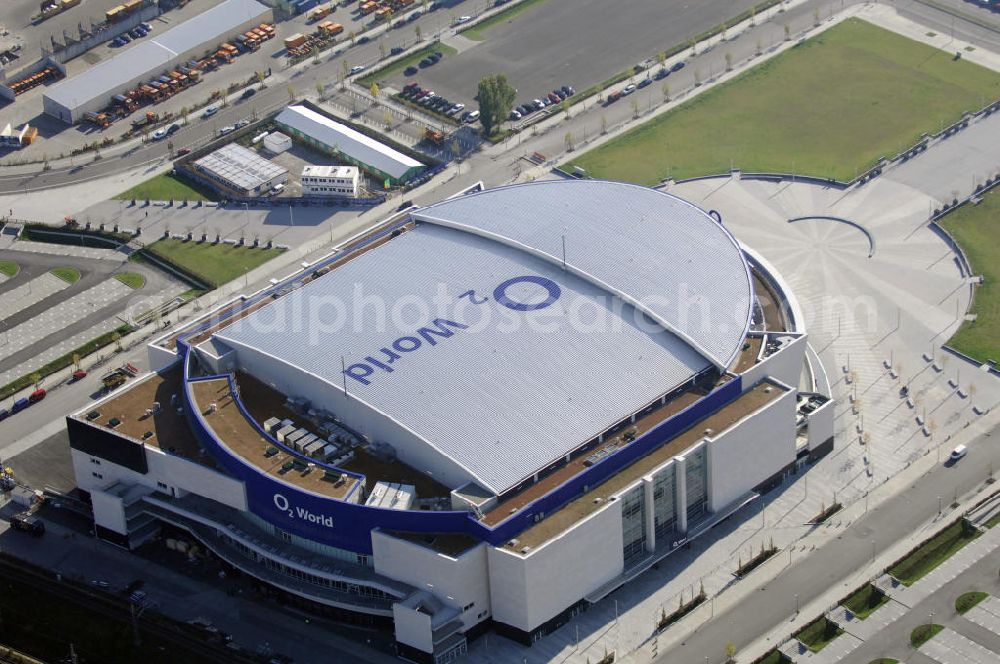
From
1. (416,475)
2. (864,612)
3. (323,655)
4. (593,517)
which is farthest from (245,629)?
(864,612)

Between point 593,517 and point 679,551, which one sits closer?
point 593,517

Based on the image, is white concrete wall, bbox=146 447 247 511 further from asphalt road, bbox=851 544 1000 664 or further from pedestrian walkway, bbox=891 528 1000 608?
pedestrian walkway, bbox=891 528 1000 608

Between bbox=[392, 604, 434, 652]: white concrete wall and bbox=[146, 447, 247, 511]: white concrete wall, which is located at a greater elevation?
bbox=[146, 447, 247, 511]: white concrete wall

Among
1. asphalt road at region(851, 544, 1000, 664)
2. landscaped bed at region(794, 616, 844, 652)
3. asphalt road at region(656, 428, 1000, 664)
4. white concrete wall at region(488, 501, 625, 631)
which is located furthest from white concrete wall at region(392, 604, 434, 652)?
asphalt road at region(851, 544, 1000, 664)

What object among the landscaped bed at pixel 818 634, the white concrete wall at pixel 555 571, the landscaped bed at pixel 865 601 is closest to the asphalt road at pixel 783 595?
the landscaped bed at pixel 865 601

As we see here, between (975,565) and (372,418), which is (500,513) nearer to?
(372,418)

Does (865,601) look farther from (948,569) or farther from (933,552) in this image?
(933,552)

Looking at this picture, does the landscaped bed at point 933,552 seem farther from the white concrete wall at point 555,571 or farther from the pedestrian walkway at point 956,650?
the white concrete wall at point 555,571
